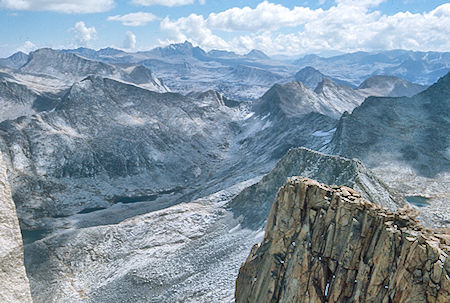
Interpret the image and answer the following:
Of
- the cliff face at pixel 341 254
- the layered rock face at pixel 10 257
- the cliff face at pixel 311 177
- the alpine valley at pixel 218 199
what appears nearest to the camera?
the cliff face at pixel 341 254

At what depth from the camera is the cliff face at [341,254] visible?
1789 centimetres

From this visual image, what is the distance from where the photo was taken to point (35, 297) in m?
53.3

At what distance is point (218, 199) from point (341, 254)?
60576 mm

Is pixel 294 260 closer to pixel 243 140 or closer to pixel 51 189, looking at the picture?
pixel 51 189

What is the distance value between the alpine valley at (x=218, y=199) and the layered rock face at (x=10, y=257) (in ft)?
0.32

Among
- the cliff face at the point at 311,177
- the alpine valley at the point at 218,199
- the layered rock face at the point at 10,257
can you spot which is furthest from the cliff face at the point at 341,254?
the cliff face at the point at 311,177

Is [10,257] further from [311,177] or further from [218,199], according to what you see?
[218,199]

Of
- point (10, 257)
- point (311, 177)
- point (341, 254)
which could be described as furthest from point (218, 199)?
point (341, 254)

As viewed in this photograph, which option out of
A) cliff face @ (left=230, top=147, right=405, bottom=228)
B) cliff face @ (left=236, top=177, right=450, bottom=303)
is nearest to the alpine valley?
cliff face @ (left=236, top=177, right=450, bottom=303)

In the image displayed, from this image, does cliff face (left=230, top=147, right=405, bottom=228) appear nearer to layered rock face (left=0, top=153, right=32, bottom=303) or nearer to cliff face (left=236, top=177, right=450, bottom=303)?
cliff face (left=236, top=177, right=450, bottom=303)

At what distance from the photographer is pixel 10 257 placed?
23625mm

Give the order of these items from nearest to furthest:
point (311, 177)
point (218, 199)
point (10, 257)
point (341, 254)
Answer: point (341, 254)
point (10, 257)
point (311, 177)
point (218, 199)

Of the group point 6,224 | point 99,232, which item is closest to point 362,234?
point 6,224

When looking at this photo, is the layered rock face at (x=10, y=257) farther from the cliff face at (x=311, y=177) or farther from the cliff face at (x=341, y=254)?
the cliff face at (x=311, y=177)
